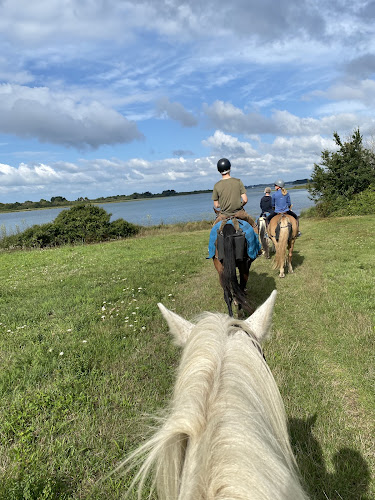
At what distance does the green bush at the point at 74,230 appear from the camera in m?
19.4

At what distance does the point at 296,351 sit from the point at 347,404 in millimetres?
1124

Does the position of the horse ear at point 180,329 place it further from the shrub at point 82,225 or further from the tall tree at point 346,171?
the tall tree at point 346,171

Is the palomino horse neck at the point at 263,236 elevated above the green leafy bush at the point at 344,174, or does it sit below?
below

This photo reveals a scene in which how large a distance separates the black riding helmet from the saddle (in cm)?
96

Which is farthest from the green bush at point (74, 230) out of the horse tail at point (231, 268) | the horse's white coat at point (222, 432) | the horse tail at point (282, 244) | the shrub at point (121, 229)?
the horse's white coat at point (222, 432)

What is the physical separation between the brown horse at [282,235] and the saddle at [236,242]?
337 cm

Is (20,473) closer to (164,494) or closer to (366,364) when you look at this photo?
(164,494)

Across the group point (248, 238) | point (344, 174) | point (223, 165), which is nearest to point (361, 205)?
point (344, 174)

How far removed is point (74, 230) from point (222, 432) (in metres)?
21.7

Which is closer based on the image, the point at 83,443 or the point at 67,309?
the point at 83,443

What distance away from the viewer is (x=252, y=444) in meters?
1.03

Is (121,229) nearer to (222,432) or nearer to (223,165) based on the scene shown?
(223,165)

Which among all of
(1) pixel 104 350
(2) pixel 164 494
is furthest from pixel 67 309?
(2) pixel 164 494

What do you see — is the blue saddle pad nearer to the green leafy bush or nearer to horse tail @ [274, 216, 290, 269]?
horse tail @ [274, 216, 290, 269]
